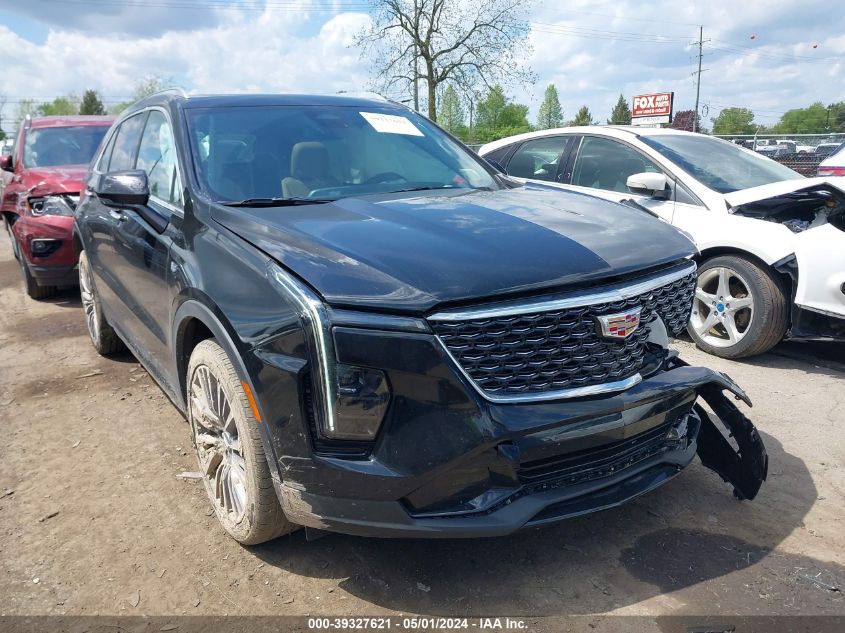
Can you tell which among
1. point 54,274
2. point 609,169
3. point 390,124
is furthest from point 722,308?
point 54,274

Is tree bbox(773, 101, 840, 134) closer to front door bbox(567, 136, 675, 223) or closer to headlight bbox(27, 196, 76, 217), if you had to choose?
front door bbox(567, 136, 675, 223)

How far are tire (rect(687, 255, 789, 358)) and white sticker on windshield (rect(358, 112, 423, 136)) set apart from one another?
261cm

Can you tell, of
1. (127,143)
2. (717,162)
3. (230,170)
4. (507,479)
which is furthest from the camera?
(717,162)

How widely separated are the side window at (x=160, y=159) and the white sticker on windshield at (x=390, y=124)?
1063mm

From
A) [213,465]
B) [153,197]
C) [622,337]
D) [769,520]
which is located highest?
[153,197]

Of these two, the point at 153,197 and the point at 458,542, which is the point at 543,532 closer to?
the point at 458,542

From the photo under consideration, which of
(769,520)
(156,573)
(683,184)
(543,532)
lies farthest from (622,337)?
(683,184)

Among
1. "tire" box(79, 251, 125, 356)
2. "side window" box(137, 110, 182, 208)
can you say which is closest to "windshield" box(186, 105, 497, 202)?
"side window" box(137, 110, 182, 208)

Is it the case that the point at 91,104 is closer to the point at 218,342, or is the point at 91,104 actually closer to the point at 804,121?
the point at 804,121

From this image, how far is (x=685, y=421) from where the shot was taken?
2838 mm

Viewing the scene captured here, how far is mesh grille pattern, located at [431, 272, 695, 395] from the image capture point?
2.15 metres

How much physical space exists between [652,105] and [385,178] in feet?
169

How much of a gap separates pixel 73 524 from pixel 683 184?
4.82 meters

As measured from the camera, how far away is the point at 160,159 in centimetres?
360
